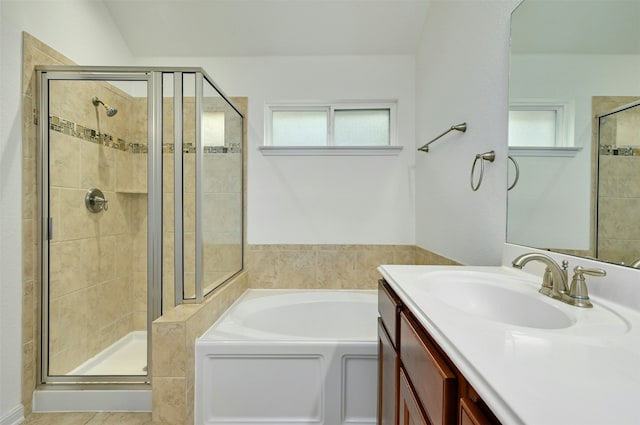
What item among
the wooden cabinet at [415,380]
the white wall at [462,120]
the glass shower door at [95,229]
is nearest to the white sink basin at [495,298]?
the wooden cabinet at [415,380]

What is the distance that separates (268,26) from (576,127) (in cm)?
212

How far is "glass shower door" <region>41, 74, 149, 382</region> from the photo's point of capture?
5.12 feet

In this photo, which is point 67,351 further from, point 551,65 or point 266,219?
point 551,65

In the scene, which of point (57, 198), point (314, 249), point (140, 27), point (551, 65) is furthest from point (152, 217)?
point (551, 65)

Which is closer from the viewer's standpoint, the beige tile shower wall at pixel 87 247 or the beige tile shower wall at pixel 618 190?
the beige tile shower wall at pixel 618 190

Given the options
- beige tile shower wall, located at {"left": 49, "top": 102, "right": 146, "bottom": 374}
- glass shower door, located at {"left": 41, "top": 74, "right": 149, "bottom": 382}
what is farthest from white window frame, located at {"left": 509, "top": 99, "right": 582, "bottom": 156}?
beige tile shower wall, located at {"left": 49, "top": 102, "right": 146, "bottom": 374}

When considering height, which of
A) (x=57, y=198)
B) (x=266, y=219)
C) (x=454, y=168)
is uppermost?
(x=454, y=168)

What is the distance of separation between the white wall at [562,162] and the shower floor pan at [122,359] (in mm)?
2048

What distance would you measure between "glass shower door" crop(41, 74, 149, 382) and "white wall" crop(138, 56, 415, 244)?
0.84m

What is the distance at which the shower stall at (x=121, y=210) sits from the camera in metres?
1.53

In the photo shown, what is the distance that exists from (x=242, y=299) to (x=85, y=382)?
96 centimetres

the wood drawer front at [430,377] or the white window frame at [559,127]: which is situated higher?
the white window frame at [559,127]

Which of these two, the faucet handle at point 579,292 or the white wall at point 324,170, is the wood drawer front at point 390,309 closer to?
the faucet handle at point 579,292

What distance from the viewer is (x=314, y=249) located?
2348mm
